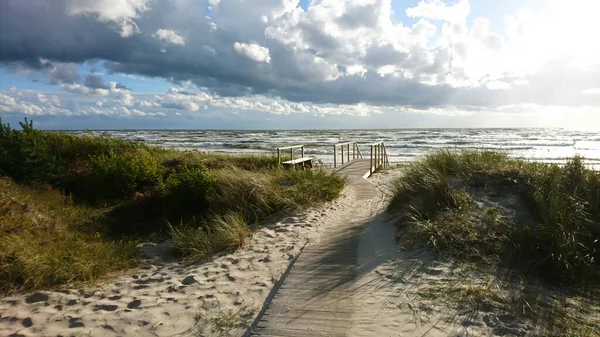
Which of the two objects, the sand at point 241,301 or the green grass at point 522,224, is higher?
the green grass at point 522,224

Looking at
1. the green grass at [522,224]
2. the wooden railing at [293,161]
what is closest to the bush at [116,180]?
the wooden railing at [293,161]

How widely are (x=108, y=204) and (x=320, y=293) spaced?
26.9ft

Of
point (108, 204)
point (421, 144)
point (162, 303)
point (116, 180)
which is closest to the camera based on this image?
point (162, 303)

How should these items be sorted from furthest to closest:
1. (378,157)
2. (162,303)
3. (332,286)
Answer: (378,157) → (332,286) → (162,303)

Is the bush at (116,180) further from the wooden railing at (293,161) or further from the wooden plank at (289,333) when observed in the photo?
the wooden plank at (289,333)

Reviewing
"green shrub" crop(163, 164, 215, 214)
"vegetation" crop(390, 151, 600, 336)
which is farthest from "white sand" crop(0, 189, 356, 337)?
"green shrub" crop(163, 164, 215, 214)

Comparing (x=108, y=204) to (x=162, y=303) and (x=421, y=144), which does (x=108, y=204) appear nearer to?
(x=162, y=303)

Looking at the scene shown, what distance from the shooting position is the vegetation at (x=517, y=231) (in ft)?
14.8

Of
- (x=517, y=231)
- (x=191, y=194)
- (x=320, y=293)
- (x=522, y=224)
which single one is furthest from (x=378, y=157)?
(x=320, y=293)

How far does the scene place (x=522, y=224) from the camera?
638cm

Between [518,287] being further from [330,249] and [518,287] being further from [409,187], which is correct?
[409,187]

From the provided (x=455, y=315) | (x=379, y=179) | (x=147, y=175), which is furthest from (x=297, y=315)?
(x=379, y=179)

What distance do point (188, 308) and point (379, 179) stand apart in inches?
416

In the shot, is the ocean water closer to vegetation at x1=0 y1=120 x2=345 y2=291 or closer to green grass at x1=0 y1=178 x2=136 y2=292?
vegetation at x1=0 y1=120 x2=345 y2=291
